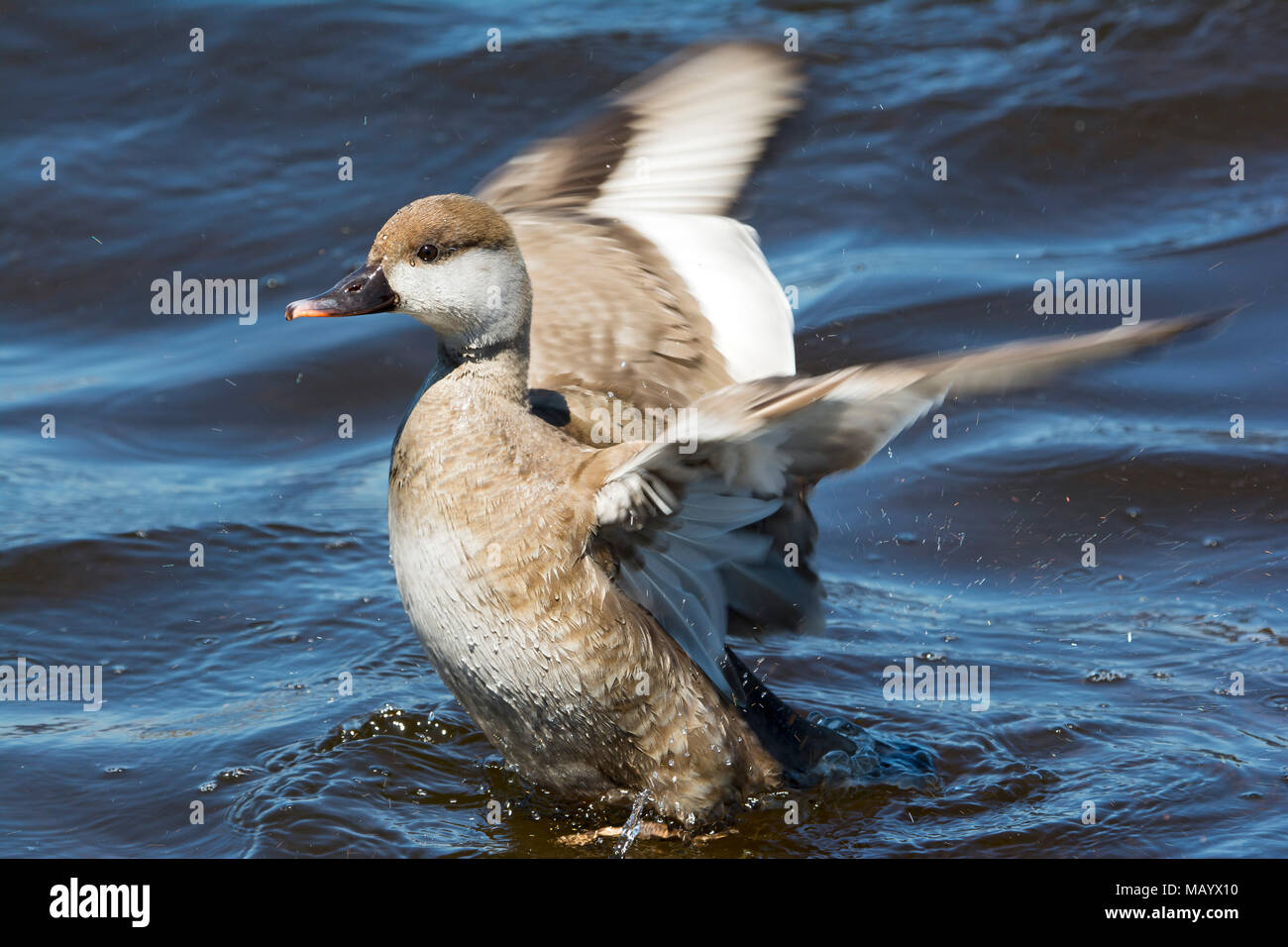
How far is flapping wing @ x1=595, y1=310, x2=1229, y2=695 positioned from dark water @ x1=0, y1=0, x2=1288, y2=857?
1.31ft

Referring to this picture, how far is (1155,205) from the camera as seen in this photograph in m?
8.52

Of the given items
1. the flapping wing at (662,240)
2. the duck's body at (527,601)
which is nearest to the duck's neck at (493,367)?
the duck's body at (527,601)

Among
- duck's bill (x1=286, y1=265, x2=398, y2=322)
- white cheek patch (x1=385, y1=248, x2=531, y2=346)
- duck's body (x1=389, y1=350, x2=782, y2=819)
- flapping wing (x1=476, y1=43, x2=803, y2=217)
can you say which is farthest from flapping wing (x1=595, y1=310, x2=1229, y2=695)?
flapping wing (x1=476, y1=43, x2=803, y2=217)

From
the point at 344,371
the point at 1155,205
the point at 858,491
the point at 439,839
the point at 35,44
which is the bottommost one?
the point at 439,839

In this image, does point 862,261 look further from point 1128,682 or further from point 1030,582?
point 1128,682

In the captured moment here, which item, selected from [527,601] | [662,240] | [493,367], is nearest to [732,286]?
[662,240]

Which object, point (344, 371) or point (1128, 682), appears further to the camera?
point (344, 371)

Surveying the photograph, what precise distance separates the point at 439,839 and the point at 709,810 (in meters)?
0.74

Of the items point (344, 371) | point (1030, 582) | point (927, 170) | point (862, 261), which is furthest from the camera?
point (927, 170)

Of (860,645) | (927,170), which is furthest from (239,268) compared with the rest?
(860,645)

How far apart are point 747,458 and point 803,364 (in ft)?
12.7

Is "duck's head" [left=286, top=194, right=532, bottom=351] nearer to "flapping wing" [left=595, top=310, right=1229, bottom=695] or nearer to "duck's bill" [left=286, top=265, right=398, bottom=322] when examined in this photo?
→ "duck's bill" [left=286, top=265, right=398, bottom=322]

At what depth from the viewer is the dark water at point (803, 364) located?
439 centimetres

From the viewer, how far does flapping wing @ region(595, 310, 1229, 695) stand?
278cm
